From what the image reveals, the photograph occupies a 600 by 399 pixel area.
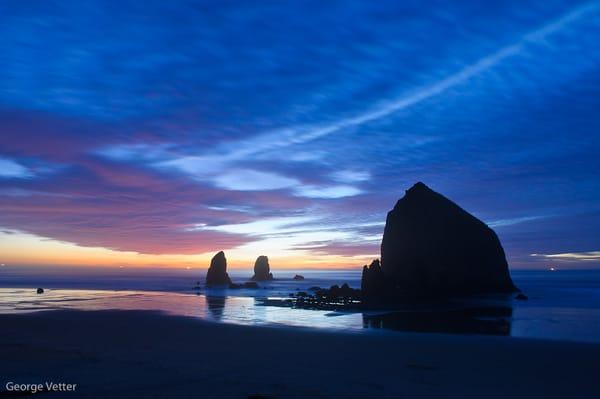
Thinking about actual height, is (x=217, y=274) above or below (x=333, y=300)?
above

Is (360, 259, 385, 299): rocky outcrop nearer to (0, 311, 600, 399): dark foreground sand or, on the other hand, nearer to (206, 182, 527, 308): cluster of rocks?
(206, 182, 527, 308): cluster of rocks

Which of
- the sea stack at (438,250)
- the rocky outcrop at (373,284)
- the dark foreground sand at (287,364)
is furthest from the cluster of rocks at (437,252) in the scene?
the dark foreground sand at (287,364)

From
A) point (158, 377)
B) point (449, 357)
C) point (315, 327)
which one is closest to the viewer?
point (158, 377)

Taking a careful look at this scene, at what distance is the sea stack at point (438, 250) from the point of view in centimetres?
7869

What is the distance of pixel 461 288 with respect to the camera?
261 ft

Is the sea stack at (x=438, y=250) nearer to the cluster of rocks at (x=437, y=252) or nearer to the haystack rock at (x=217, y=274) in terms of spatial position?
the cluster of rocks at (x=437, y=252)

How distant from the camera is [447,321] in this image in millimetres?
38562

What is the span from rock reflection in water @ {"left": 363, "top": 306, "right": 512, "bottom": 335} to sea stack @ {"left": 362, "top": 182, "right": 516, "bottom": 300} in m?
25.8

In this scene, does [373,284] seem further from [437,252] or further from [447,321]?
[447,321]

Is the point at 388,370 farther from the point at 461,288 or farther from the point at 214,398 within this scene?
the point at 461,288

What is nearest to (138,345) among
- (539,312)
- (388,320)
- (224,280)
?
(388,320)

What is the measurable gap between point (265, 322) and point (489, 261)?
63.8 meters

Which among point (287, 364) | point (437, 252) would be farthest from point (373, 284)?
point (287, 364)

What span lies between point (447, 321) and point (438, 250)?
46.7 m
